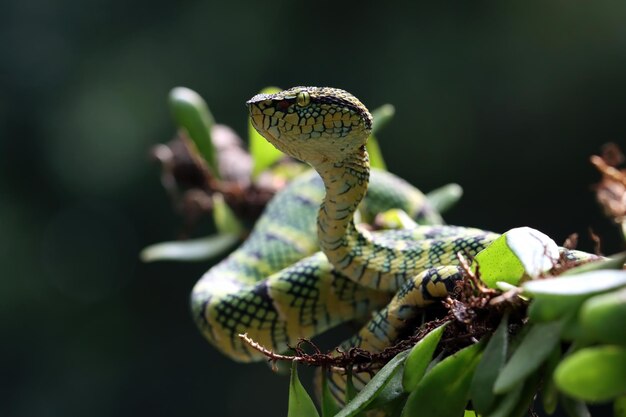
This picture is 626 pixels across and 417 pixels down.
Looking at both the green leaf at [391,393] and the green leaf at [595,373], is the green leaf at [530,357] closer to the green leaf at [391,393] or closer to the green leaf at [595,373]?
the green leaf at [595,373]

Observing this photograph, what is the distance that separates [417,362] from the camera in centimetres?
81

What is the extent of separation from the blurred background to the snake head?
5.16 meters

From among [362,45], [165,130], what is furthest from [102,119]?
[362,45]

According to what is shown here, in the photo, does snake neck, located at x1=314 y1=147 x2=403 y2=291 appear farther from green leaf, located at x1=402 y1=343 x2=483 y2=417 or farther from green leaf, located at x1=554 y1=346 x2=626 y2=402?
green leaf, located at x1=554 y1=346 x2=626 y2=402

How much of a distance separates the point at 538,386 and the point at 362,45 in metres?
6.07

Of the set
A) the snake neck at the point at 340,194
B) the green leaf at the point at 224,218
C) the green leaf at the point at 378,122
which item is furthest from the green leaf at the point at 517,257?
the green leaf at the point at 224,218

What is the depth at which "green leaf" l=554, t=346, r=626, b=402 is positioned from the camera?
0.59 metres

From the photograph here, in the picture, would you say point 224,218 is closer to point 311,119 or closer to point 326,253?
point 326,253

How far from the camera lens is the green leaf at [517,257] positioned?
763mm

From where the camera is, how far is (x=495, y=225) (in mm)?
6305

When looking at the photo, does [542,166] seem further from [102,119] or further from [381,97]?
[102,119]

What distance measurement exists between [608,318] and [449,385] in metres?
0.22

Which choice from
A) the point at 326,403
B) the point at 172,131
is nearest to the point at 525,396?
the point at 326,403

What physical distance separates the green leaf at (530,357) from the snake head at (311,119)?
45 centimetres
